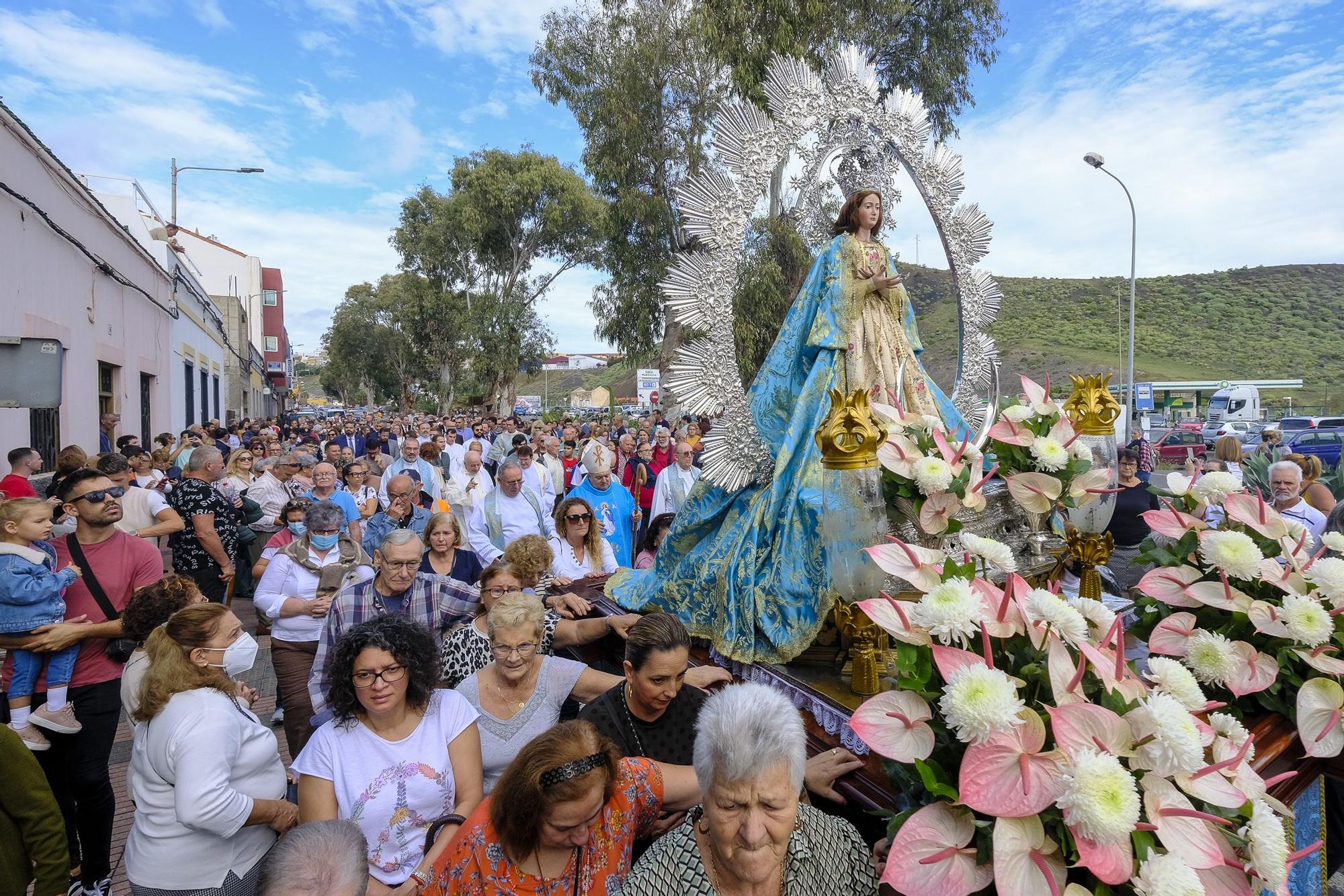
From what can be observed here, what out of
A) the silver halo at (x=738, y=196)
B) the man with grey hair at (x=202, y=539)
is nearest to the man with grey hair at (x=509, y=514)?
the man with grey hair at (x=202, y=539)

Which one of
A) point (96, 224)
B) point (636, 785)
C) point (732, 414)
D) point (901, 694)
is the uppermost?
point (96, 224)

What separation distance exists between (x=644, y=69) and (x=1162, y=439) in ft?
49.6

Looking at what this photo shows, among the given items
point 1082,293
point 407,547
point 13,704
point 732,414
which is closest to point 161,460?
point 13,704

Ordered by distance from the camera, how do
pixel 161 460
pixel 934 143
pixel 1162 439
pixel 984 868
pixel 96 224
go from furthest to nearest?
1. pixel 1162 439
2. pixel 96 224
3. pixel 161 460
4. pixel 934 143
5. pixel 984 868

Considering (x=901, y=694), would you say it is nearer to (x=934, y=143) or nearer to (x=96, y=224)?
(x=934, y=143)

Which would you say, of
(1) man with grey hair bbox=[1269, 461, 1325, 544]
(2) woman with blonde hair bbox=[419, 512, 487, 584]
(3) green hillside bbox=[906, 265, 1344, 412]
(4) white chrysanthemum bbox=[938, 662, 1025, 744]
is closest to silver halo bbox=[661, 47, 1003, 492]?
(2) woman with blonde hair bbox=[419, 512, 487, 584]

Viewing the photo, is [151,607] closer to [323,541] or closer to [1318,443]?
Result: [323,541]

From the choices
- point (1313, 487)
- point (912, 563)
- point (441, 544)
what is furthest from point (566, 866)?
point (1313, 487)

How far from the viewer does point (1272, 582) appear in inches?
87.0

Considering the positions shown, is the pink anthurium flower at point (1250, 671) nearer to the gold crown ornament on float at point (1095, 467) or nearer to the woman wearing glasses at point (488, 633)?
the gold crown ornament on float at point (1095, 467)

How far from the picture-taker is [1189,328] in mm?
58156

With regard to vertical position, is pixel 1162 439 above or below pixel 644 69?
below

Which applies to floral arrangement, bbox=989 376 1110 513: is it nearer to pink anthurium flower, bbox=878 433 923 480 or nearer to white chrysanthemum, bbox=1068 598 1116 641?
pink anthurium flower, bbox=878 433 923 480

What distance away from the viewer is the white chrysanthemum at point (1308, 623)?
2.04 m
